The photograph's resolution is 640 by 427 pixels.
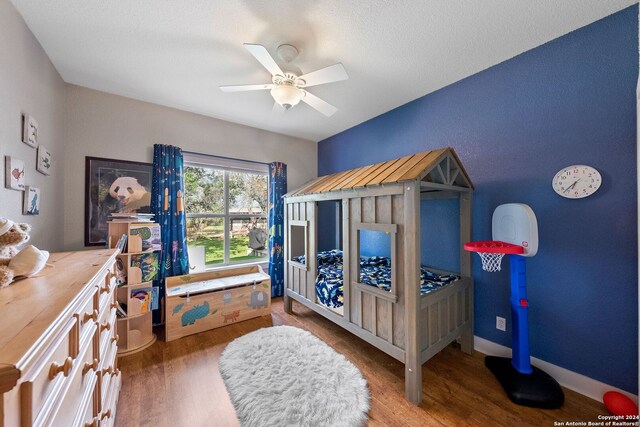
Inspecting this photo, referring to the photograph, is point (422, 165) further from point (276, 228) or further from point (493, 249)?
point (276, 228)

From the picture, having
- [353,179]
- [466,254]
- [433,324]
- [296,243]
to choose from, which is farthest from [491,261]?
[296,243]

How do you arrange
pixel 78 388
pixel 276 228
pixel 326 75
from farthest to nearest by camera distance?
pixel 276 228 → pixel 326 75 → pixel 78 388

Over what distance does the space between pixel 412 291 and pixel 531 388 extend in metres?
1.06

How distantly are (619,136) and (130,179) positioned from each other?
4193 mm

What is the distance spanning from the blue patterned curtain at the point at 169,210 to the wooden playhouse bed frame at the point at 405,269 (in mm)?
1662

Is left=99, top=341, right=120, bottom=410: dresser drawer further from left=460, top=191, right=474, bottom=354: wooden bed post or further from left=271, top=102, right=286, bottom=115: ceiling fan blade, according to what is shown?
left=460, top=191, right=474, bottom=354: wooden bed post

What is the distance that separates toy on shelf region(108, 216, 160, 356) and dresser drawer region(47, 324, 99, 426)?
1424 mm

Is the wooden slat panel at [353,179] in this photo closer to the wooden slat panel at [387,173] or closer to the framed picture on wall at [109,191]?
the wooden slat panel at [387,173]

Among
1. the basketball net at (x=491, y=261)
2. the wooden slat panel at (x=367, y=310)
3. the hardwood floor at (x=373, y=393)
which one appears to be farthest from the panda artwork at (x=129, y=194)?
the basketball net at (x=491, y=261)

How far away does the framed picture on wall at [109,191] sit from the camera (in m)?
2.52

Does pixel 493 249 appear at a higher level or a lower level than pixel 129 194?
A: lower

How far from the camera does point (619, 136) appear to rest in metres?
1.63

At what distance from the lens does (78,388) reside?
2.95ft

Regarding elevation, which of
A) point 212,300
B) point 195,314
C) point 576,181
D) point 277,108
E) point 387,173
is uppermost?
point 277,108
